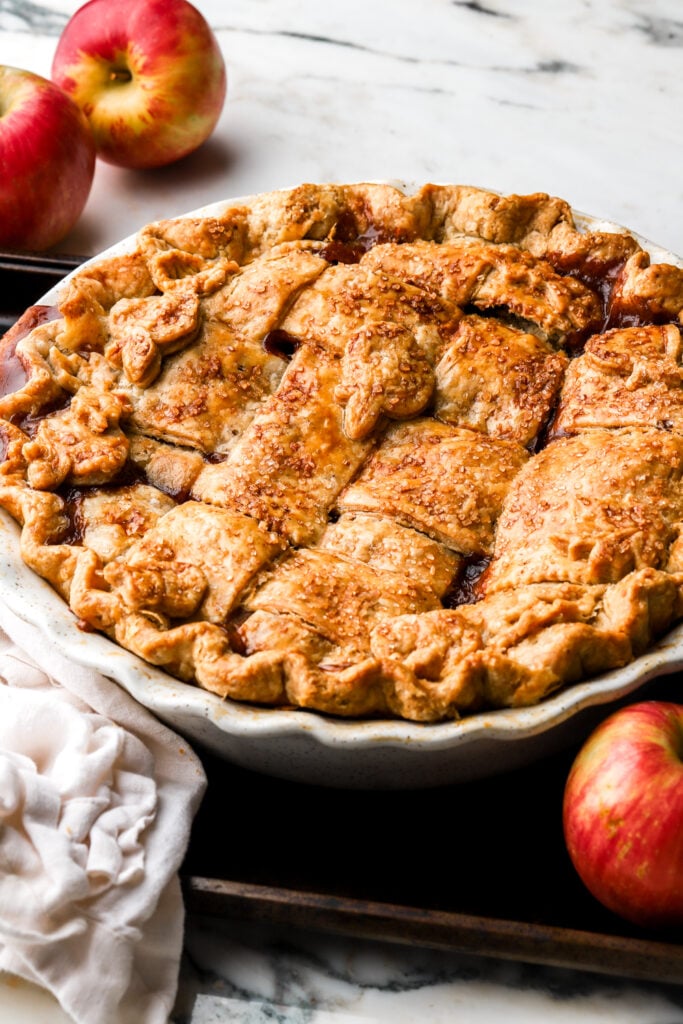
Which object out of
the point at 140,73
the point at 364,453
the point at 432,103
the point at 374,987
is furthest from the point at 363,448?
the point at 432,103

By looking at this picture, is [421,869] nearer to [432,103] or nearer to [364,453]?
[364,453]

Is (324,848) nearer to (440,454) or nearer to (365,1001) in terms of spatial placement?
(365,1001)

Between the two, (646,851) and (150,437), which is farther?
(150,437)

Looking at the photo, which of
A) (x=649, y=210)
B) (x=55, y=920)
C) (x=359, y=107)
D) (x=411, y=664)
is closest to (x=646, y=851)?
(x=411, y=664)

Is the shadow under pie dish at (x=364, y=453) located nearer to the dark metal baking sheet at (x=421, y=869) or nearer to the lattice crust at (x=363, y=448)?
the lattice crust at (x=363, y=448)

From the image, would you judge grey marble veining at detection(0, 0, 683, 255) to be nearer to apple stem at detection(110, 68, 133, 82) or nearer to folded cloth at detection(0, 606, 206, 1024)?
apple stem at detection(110, 68, 133, 82)

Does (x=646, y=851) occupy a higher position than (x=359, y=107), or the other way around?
(x=359, y=107)

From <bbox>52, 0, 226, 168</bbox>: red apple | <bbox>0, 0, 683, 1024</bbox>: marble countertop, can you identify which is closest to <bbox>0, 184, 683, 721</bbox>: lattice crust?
<bbox>52, 0, 226, 168</bbox>: red apple
